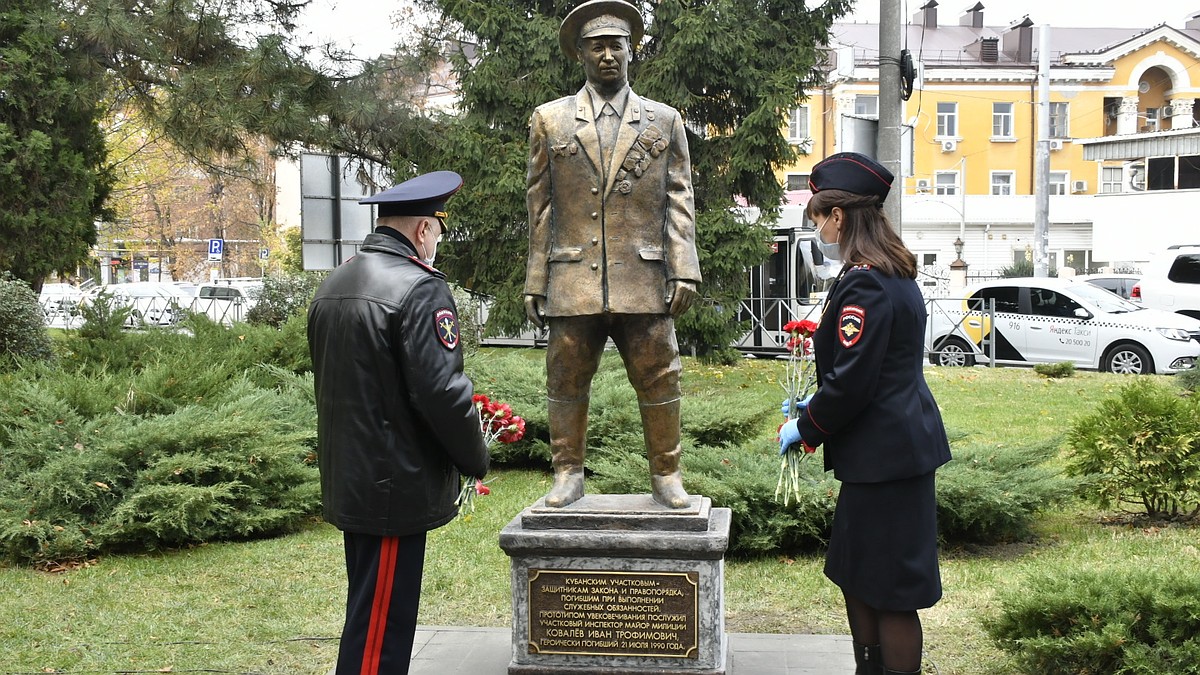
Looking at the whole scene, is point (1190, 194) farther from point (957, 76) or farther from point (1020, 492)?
point (1020, 492)

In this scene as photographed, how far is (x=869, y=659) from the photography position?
3.87m

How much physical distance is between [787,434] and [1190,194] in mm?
33796

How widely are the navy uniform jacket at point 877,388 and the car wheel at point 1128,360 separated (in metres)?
13.7

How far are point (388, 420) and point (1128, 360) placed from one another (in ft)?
49.5

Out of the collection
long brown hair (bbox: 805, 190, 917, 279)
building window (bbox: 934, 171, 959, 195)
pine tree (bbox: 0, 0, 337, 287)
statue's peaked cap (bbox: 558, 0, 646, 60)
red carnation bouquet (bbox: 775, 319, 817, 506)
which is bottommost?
red carnation bouquet (bbox: 775, 319, 817, 506)

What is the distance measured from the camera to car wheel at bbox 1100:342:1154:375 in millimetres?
16078

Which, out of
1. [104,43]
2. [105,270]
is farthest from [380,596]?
[105,270]

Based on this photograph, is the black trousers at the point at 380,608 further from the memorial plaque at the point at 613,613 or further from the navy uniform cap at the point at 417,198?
the navy uniform cap at the point at 417,198

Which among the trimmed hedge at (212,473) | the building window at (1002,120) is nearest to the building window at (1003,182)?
the building window at (1002,120)

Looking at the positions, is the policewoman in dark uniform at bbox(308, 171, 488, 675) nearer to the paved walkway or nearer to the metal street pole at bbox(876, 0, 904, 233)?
the paved walkway

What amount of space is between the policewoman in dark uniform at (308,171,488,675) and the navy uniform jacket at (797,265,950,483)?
1.20 metres

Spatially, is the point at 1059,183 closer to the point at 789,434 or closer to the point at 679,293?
the point at 679,293

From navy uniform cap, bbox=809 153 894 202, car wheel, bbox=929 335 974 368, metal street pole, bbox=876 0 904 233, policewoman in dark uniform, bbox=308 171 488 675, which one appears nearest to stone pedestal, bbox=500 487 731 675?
policewoman in dark uniform, bbox=308 171 488 675

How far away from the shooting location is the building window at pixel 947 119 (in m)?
46.4
